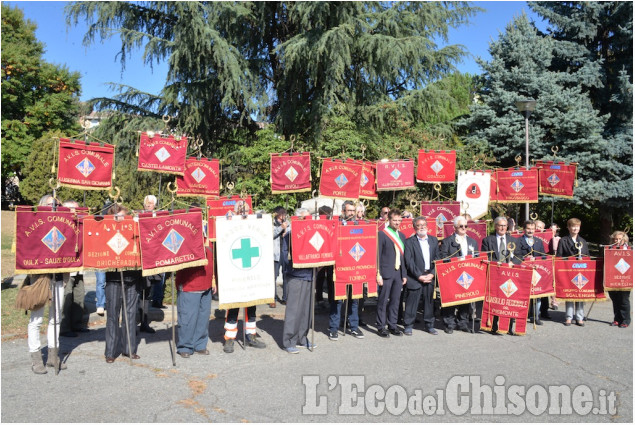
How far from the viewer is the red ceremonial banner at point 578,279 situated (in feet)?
28.8

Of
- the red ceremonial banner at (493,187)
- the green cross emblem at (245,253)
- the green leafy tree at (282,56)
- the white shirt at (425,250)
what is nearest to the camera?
the green cross emblem at (245,253)

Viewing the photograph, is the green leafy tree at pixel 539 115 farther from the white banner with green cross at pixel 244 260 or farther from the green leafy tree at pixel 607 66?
the white banner with green cross at pixel 244 260

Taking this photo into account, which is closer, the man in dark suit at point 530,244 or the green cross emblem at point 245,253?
the green cross emblem at point 245,253

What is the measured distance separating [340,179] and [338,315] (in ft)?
11.7

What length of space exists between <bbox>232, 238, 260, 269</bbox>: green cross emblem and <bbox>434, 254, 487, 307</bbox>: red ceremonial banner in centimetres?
285

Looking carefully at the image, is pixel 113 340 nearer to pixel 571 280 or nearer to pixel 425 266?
pixel 425 266

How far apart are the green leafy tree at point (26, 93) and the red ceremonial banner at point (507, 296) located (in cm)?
2782

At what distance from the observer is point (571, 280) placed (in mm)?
8836

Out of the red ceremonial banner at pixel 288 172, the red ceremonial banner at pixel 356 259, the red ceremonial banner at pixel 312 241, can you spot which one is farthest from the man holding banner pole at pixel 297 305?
the red ceremonial banner at pixel 288 172

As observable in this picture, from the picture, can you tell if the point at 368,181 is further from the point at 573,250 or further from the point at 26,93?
the point at 26,93

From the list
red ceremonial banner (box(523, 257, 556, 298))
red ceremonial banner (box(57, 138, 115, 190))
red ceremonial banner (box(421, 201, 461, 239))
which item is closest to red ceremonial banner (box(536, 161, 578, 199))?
red ceremonial banner (box(421, 201, 461, 239))

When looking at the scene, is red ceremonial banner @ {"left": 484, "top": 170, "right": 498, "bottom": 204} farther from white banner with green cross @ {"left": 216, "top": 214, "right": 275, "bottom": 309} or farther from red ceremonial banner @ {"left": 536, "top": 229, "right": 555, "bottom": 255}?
white banner with green cross @ {"left": 216, "top": 214, "right": 275, "bottom": 309}

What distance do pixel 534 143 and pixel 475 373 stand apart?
38.8ft

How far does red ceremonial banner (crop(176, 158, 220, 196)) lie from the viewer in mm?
10859
